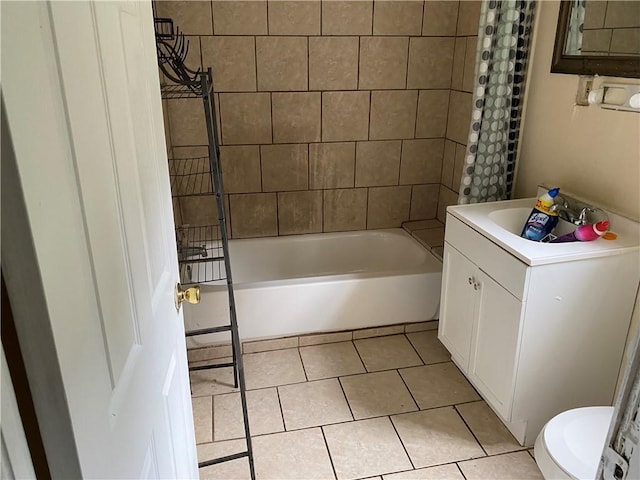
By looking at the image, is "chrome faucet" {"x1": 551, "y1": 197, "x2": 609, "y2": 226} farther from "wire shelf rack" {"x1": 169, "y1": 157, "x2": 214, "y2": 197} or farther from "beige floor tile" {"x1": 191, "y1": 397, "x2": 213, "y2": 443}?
"wire shelf rack" {"x1": 169, "y1": 157, "x2": 214, "y2": 197}

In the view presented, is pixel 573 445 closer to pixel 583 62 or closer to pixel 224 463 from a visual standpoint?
pixel 224 463

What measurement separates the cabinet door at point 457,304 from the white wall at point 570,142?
57 cm

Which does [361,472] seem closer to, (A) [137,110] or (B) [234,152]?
(A) [137,110]

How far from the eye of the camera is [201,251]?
2533 mm

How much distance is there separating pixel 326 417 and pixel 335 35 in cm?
205

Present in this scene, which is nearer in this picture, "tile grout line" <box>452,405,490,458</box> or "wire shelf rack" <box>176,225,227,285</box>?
"tile grout line" <box>452,405,490,458</box>

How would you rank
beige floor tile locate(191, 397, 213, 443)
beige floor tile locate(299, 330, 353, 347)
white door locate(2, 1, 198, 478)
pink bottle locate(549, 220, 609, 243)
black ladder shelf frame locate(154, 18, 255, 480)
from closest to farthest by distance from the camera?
white door locate(2, 1, 198, 478) < black ladder shelf frame locate(154, 18, 255, 480) < pink bottle locate(549, 220, 609, 243) < beige floor tile locate(191, 397, 213, 443) < beige floor tile locate(299, 330, 353, 347)

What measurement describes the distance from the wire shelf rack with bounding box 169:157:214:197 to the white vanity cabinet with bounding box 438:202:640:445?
1524 mm

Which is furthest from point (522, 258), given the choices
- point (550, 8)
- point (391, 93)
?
point (391, 93)

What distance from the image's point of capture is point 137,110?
0.93 metres

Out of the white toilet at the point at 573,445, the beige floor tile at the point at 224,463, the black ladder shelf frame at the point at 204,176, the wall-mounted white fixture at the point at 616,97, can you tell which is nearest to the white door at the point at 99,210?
the black ladder shelf frame at the point at 204,176

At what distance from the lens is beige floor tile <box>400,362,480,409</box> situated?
2.26m

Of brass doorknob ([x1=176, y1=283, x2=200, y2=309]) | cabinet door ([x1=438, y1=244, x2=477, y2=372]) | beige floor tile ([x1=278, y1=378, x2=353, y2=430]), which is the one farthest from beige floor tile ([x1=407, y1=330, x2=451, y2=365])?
brass doorknob ([x1=176, y1=283, x2=200, y2=309])

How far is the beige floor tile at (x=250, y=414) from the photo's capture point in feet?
6.82
